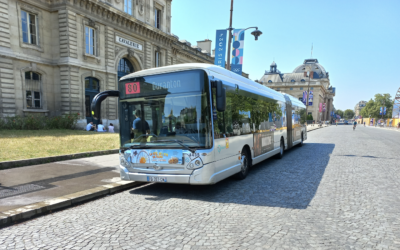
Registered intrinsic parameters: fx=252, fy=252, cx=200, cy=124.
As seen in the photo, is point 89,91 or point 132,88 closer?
point 132,88

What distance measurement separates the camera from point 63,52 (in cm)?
2138

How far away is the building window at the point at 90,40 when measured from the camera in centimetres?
2292

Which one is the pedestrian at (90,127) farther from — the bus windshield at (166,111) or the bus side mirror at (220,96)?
the bus side mirror at (220,96)

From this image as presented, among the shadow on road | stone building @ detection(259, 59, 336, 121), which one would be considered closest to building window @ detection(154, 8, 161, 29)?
the shadow on road

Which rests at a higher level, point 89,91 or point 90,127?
point 89,91

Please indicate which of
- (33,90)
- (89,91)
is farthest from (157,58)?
(33,90)

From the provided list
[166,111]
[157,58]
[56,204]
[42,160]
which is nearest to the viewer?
[56,204]

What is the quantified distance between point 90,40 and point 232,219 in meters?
23.8

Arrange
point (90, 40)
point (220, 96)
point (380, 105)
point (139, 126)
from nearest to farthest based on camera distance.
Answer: point (220, 96) → point (139, 126) → point (90, 40) → point (380, 105)

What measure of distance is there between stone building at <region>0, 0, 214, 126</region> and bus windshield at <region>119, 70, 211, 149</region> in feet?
58.4

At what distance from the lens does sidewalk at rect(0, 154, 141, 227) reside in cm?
458

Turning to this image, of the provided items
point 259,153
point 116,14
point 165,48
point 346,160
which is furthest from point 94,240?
point 165,48

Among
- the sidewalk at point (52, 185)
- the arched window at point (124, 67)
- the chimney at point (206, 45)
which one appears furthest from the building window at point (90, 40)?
the chimney at point (206, 45)

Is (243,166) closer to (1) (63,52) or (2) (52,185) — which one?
(2) (52,185)
